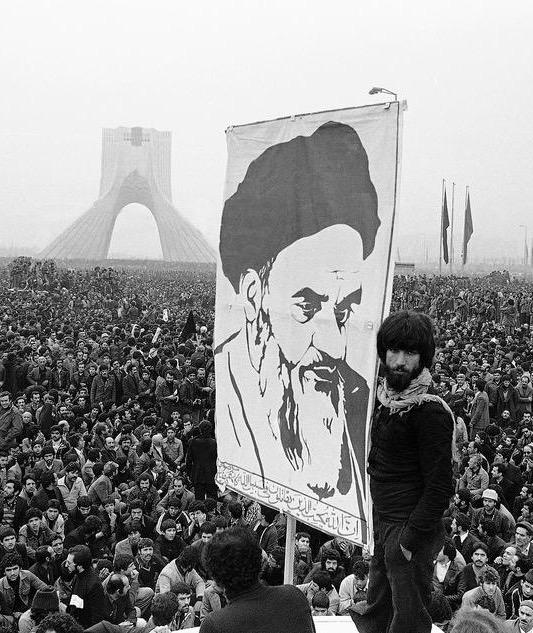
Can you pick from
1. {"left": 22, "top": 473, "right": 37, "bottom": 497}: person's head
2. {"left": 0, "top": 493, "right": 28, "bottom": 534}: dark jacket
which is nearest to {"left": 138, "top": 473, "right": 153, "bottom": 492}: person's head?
{"left": 22, "top": 473, "right": 37, "bottom": 497}: person's head

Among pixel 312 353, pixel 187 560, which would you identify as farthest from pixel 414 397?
pixel 187 560

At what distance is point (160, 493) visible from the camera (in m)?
7.09

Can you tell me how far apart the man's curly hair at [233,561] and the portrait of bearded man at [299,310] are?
73 cm

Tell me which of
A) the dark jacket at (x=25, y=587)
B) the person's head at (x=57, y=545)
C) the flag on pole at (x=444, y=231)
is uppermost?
the flag on pole at (x=444, y=231)

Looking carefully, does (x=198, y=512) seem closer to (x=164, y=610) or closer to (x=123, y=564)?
(x=123, y=564)

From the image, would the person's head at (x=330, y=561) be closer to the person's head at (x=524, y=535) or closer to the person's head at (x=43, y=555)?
the person's head at (x=524, y=535)

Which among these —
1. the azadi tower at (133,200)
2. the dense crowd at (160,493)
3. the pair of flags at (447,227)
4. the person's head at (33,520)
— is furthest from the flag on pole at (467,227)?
the azadi tower at (133,200)

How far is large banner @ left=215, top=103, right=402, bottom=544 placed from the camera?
2.79 m

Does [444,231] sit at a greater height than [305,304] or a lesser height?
greater

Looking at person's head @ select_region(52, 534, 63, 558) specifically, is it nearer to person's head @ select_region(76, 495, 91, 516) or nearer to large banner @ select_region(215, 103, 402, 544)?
A: person's head @ select_region(76, 495, 91, 516)

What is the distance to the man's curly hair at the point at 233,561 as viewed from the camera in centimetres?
213

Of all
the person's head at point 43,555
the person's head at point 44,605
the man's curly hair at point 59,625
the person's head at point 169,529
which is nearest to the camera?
the man's curly hair at point 59,625

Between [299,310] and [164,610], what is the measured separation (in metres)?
1.96

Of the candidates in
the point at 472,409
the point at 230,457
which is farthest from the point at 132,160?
the point at 230,457
